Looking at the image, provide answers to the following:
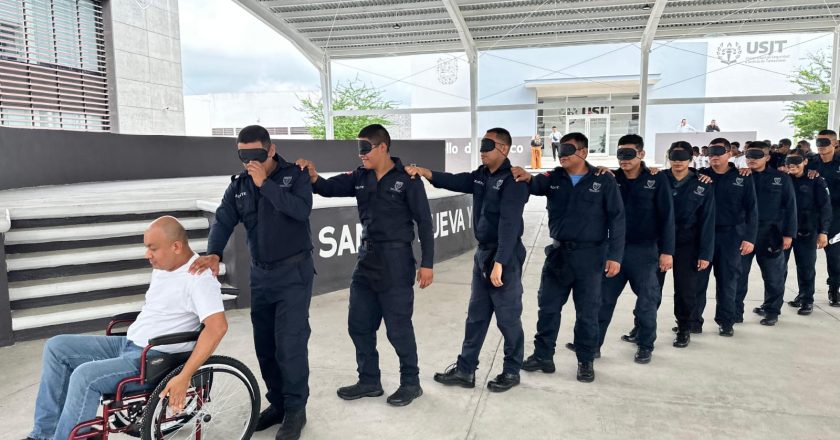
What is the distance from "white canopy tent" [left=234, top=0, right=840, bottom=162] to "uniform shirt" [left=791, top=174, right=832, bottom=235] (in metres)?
9.67

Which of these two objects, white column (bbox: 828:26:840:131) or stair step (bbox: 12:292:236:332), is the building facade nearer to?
stair step (bbox: 12:292:236:332)

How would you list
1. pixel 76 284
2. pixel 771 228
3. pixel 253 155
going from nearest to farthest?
pixel 253 155
pixel 76 284
pixel 771 228

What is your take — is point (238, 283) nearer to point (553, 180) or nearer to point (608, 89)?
point (553, 180)

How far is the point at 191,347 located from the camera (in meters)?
2.43

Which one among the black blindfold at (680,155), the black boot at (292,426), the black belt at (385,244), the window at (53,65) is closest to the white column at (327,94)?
the window at (53,65)

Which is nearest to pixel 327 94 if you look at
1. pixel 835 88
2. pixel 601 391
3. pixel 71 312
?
pixel 71 312

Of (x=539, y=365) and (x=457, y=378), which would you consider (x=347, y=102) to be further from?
(x=457, y=378)

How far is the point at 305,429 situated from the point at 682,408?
2176 mm

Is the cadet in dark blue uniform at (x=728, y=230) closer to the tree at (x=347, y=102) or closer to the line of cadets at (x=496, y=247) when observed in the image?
the line of cadets at (x=496, y=247)

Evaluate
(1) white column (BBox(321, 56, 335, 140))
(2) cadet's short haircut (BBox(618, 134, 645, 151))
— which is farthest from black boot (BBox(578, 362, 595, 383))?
(1) white column (BBox(321, 56, 335, 140))

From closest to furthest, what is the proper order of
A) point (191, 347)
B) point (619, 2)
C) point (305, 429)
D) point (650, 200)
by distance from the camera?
1. point (191, 347)
2. point (305, 429)
3. point (650, 200)
4. point (619, 2)

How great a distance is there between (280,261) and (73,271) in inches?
121

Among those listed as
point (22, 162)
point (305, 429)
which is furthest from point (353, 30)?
point (305, 429)

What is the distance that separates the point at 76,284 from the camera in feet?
15.0
